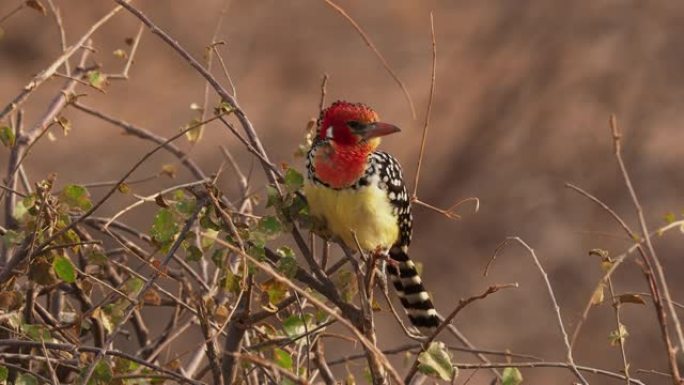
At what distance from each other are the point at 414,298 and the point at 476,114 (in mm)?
5313

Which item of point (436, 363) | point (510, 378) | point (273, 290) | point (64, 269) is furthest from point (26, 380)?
point (510, 378)

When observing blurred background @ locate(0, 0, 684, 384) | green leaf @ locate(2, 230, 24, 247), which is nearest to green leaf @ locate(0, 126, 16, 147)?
green leaf @ locate(2, 230, 24, 247)

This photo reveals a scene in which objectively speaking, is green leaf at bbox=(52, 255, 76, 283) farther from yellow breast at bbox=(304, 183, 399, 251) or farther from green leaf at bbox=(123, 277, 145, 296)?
yellow breast at bbox=(304, 183, 399, 251)

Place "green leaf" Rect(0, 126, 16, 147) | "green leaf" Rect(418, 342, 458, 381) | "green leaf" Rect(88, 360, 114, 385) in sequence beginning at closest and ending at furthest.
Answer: "green leaf" Rect(418, 342, 458, 381) → "green leaf" Rect(88, 360, 114, 385) → "green leaf" Rect(0, 126, 16, 147)

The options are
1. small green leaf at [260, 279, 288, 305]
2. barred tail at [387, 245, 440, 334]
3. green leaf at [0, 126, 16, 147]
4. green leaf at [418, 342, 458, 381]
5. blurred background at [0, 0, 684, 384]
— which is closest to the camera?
green leaf at [418, 342, 458, 381]

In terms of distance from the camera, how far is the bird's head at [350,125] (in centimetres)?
285

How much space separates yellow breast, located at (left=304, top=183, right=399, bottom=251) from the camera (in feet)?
9.11

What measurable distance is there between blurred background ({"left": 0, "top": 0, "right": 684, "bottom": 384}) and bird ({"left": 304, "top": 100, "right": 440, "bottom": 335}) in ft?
9.04

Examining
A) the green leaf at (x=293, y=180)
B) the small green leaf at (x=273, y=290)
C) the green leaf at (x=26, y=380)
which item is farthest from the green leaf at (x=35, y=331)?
the green leaf at (x=293, y=180)

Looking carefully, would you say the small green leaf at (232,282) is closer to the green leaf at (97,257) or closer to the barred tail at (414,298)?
the green leaf at (97,257)

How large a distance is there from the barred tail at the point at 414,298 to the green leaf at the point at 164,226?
79cm

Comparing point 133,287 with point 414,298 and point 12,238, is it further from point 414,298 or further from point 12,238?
point 414,298

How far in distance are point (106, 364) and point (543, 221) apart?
17.4ft

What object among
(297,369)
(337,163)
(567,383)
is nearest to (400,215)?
(337,163)
